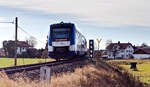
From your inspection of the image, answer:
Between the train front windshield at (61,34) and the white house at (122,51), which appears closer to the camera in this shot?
the train front windshield at (61,34)

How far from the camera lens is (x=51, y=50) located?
22.1 meters

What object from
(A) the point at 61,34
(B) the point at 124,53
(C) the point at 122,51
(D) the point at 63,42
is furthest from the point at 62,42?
(C) the point at 122,51

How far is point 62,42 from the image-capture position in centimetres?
2202

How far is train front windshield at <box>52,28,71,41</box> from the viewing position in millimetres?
22144

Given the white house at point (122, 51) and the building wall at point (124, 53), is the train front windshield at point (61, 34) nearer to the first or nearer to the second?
the white house at point (122, 51)

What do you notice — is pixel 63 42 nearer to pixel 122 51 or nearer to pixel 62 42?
pixel 62 42

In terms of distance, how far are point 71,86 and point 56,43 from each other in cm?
1204

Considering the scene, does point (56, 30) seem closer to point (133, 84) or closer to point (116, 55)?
point (133, 84)

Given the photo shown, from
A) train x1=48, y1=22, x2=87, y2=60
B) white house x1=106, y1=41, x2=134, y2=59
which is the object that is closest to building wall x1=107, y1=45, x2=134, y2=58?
white house x1=106, y1=41, x2=134, y2=59

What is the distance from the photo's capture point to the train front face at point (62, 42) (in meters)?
21.9

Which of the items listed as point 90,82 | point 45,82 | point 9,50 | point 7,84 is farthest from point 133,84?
point 9,50

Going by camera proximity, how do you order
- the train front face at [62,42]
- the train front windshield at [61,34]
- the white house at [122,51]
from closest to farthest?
the train front face at [62,42], the train front windshield at [61,34], the white house at [122,51]

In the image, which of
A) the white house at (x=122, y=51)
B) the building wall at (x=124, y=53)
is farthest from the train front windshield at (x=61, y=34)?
the building wall at (x=124, y=53)

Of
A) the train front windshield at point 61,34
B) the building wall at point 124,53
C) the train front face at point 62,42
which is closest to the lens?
the train front face at point 62,42
